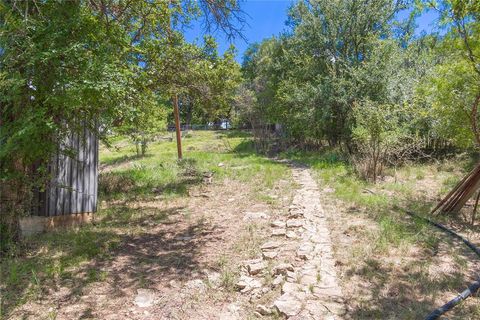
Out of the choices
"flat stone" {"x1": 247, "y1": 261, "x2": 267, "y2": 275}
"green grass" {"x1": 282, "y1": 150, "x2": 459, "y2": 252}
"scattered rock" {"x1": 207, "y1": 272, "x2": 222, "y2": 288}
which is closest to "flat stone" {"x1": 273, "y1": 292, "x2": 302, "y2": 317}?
"flat stone" {"x1": 247, "y1": 261, "x2": 267, "y2": 275}

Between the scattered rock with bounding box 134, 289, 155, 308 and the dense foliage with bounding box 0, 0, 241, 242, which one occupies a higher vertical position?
the dense foliage with bounding box 0, 0, 241, 242

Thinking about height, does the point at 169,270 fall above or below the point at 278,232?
below

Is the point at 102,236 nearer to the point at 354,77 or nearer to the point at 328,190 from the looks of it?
the point at 328,190

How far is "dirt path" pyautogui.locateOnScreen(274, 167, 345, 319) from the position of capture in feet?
10.1

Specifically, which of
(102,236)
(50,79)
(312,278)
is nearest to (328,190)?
(312,278)

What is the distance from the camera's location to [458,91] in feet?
18.4

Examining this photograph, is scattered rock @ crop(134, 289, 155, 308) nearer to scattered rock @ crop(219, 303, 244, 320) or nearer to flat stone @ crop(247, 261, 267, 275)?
scattered rock @ crop(219, 303, 244, 320)

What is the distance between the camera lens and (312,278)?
367 cm

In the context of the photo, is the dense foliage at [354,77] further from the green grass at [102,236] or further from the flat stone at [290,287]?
the flat stone at [290,287]

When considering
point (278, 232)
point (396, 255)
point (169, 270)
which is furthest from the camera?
point (278, 232)

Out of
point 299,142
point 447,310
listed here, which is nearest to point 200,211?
point 447,310

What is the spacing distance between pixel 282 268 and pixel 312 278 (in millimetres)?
380

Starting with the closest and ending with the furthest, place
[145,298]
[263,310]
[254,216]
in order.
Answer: [263,310]
[145,298]
[254,216]

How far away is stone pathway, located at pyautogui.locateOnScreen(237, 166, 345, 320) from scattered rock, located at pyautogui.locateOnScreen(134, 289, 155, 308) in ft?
2.89
